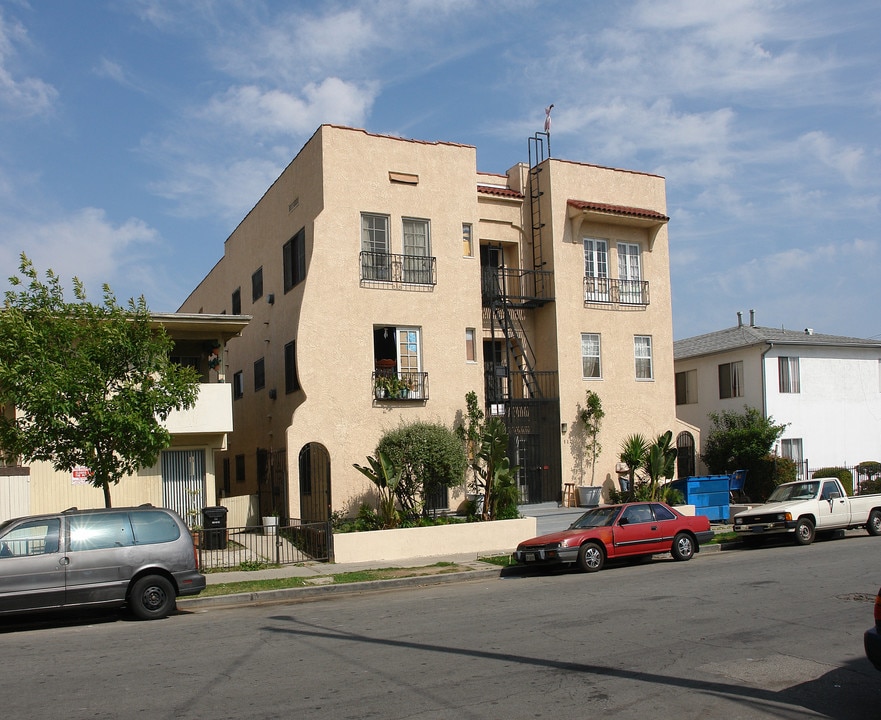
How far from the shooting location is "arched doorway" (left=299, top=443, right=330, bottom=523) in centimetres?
2139

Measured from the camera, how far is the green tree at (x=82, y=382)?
14.4 m

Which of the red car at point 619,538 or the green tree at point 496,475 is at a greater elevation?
the green tree at point 496,475

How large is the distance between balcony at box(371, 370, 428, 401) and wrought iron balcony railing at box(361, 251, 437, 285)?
2.51 m

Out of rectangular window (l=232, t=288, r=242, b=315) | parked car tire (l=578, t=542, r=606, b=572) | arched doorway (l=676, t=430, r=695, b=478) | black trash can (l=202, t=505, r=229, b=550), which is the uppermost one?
rectangular window (l=232, t=288, r=242, b=315)

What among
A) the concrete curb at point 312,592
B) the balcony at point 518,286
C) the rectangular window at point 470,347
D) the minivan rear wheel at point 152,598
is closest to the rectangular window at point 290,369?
the rectangular window at point 470,347

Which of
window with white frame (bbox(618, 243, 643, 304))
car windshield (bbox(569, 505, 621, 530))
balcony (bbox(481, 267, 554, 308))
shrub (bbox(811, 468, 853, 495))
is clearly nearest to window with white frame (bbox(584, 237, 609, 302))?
window with white frame (bbox(618, 243, 643, 304))

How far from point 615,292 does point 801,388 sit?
9958 millimetres

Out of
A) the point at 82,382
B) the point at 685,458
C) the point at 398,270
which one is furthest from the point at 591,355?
the point at 82,382

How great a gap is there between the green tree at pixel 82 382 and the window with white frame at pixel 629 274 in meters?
15.1

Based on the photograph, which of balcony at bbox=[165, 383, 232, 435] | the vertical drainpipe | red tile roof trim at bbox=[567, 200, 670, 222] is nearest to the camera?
balcony at bbox=[165, 383, 232, 435]

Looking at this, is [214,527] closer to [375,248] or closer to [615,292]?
[375,248]

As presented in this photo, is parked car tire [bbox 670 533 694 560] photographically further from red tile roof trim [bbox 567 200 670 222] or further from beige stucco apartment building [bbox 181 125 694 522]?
red tile roof trim [bbox 567 200 670 222]

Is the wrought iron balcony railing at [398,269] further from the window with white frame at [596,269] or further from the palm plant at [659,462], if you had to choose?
the palm plant at [659,462]

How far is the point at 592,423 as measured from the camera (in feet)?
82.4
